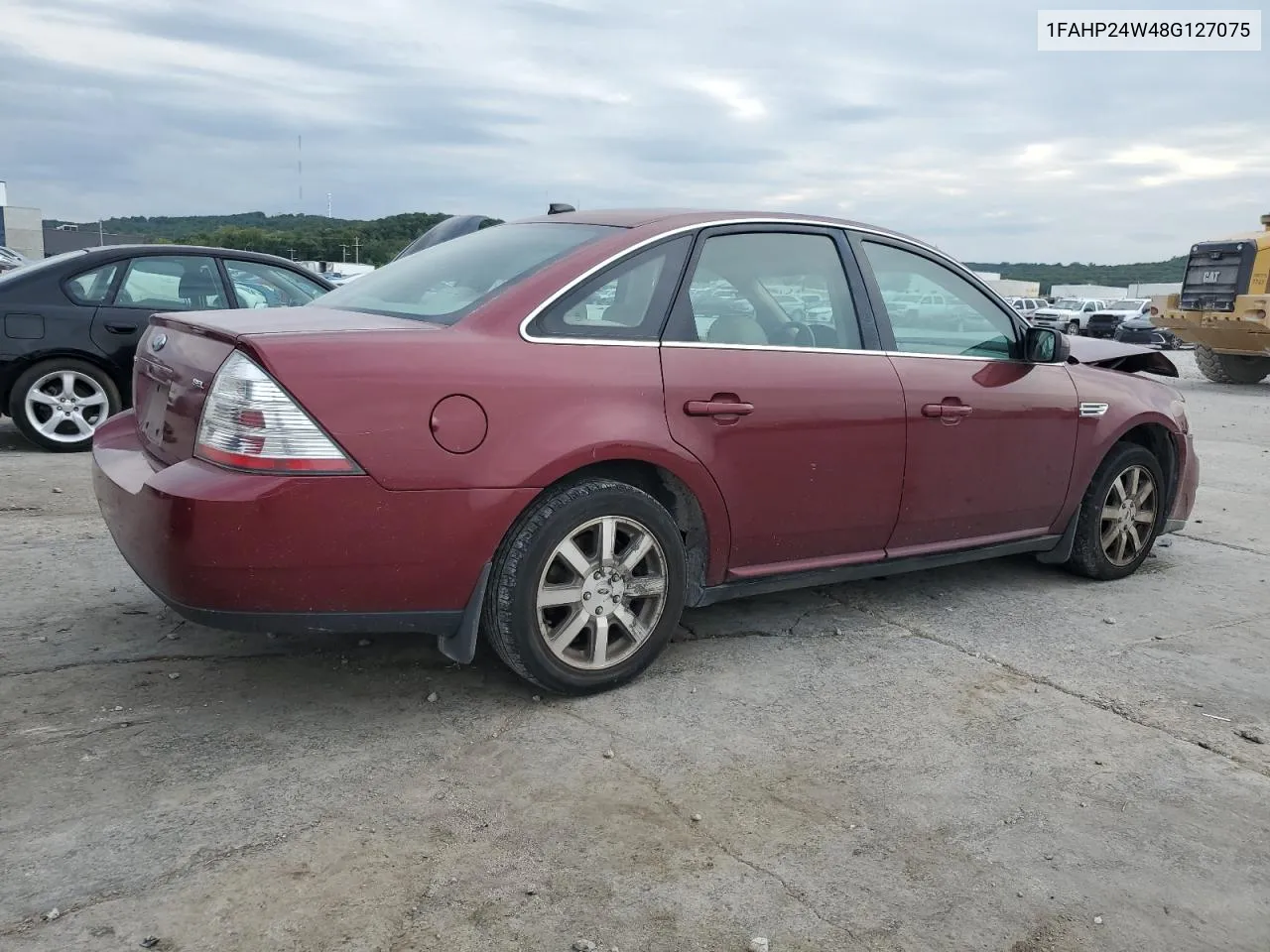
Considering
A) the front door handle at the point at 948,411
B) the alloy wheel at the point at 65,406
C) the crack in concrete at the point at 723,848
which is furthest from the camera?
the alloy wheel at the point at 65,406

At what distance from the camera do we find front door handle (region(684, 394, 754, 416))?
3.49 meters

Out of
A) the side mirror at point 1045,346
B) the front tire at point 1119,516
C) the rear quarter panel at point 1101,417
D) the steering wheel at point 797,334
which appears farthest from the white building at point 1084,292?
the steering wheel at point 797,334

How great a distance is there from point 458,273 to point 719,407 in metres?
1.00

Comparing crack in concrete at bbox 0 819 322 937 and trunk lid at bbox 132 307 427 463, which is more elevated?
trunk lid at bbox 132 307 427 463

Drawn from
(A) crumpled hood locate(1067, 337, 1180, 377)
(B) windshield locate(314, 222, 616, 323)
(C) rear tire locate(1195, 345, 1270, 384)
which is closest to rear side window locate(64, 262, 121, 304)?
(B) windshield locate(314, 222, 616, 323)

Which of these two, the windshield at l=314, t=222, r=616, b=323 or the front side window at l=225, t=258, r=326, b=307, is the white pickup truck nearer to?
the front side window at l=225, t=258, r=326, b=307

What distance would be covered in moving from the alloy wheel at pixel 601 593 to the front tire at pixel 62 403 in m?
5.21

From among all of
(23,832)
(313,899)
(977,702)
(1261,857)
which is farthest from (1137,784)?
(23,832)

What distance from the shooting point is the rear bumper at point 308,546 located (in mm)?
2816

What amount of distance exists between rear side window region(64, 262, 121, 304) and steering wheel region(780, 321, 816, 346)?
17.8 ft

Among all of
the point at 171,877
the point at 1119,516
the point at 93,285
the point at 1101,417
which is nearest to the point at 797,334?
the point at 1101,417

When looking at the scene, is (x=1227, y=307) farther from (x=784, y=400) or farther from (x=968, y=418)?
(x=784, y=400)

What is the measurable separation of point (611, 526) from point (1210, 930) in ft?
6.03

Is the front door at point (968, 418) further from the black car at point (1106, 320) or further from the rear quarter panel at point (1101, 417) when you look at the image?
the black car at point (1106, 320)
